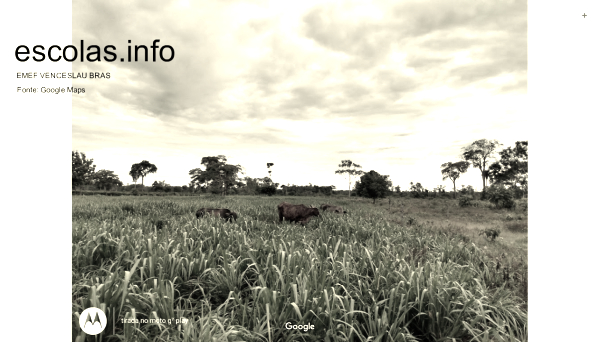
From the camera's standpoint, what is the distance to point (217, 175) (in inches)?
600

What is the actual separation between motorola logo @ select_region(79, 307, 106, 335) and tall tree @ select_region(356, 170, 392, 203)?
1419cm

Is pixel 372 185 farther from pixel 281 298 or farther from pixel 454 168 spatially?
pixel 281 298

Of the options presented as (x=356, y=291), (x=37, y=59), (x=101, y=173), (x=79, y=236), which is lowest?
(x=356, y=291)

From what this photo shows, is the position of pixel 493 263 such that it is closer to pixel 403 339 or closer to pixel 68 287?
pixel 403 339

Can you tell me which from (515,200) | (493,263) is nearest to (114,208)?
(493,263)

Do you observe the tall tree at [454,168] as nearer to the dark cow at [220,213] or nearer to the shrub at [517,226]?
the shrub at [517,226]

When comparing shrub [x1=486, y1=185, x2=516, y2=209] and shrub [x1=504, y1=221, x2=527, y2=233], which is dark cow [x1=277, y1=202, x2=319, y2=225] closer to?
shrub [x1=504, y1=221, x2=527, y2=233]

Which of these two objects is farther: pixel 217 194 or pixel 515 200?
pixel 217 194

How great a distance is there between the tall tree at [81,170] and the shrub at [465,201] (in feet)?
61.6

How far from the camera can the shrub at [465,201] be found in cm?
1508

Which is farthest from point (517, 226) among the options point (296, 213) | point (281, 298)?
point (281, 298)

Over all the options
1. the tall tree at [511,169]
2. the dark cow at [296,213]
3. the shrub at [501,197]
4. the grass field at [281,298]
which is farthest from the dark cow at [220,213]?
the shrub at [501,197]

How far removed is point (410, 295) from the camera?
2.66m

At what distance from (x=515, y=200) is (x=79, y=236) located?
56.4 feet
